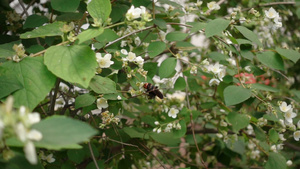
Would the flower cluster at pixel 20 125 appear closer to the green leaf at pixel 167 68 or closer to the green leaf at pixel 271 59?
the green leaf at pixel 167 68

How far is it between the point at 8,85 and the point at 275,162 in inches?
A: 35.6

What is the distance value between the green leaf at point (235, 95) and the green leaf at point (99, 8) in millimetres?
440

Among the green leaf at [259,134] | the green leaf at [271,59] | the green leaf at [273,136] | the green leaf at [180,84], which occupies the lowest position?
the green leaf at [259,134]

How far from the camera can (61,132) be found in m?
0.46

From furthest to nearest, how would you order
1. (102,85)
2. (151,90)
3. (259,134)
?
(259,134), (151,90), (102,85)

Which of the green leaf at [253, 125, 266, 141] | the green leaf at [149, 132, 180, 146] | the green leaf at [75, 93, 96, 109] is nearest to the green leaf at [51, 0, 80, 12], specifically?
the green leaf at [75, 93, 96, 109]

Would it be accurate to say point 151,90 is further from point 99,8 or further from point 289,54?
point 289,54

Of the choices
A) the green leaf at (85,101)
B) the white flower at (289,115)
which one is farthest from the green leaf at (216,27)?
Answer: the white flower at (289,115)

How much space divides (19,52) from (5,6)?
1.26 feet

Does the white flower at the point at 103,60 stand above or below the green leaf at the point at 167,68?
above

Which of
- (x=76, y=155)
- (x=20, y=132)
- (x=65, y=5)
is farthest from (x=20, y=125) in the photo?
(x=76, y=155)

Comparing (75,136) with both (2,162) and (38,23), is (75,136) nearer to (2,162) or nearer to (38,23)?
(2,162)

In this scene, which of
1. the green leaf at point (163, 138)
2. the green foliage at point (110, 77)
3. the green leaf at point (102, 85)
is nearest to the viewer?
the green foliage at point (110, 77)

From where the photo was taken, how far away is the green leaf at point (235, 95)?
933mm
